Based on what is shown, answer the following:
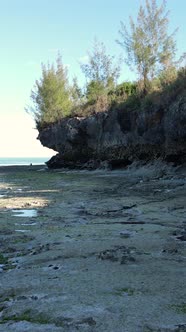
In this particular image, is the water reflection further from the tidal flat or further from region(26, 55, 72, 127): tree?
region(26, 55, 72, 127): tree

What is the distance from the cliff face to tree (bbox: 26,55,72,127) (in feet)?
6.84

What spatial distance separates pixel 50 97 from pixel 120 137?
676 inches

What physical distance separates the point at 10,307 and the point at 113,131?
2572 cm

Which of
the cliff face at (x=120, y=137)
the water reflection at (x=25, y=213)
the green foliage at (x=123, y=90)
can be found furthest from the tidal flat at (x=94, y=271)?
the green foliage at (x=123, y=90)

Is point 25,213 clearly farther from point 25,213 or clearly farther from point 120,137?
point 120,137

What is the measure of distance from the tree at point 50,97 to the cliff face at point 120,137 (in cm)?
208

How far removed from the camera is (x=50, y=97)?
139ft

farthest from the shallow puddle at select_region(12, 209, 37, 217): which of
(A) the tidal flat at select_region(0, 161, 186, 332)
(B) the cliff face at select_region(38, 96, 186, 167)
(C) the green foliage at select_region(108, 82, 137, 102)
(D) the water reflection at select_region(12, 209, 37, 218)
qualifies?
(C) the green foliage at select_region(108, 82, 137, 102)

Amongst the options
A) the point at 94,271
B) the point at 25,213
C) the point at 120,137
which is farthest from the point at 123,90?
the point at 94,271

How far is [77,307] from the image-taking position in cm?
318

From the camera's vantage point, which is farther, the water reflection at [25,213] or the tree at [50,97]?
the tree at [50,97]

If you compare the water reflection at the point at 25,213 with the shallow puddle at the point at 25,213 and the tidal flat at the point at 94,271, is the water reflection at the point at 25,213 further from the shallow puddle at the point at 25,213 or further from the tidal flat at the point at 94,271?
the tidal flat at the point at 94,271

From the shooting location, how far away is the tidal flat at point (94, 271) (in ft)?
9.73

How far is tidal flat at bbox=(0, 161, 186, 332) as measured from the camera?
297 centimetres
